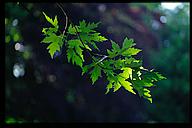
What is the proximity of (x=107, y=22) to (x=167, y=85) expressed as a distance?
3408mm

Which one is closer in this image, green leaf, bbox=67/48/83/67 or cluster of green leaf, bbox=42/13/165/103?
cluster of green leaf, bbox=42/13/165/103

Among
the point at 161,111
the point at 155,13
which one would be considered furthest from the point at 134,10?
the point at 161,111

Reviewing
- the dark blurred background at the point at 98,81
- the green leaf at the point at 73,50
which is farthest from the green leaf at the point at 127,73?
the dark blurred background at the point at 98,81

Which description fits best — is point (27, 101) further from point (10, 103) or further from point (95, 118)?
point (95, 118)

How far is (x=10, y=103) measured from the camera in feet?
38.2

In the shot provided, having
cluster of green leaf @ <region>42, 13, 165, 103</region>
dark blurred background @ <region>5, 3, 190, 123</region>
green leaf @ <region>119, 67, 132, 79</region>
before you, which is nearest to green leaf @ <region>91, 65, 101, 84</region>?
cluster of green leaf @ <region>42, 13, 165, 103</region>

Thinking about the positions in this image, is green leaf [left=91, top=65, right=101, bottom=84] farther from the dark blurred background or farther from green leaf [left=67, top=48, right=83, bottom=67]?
the dark blurred background

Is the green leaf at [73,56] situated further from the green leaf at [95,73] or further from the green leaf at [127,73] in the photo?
the green leaf at [127,73]

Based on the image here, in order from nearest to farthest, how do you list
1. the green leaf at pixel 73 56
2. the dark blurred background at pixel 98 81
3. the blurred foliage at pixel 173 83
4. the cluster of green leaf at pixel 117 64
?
the cluster of green leaf at pixel 117 64 < the green leaf at pixel 73 56 < the dark blurred background at pixel 98 81 < the blurred foliage at pixel 173 83

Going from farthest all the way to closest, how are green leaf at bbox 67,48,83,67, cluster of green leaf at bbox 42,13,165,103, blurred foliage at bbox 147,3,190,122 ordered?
blurred foliage at bbox 147,3,190,122 < green leaf at bbox 67,48,83,67 < cluster of green leaf at bbox 42,13,165,103

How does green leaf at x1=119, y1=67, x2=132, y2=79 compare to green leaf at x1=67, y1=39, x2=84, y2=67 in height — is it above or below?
below

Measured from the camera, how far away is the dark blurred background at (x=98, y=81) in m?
10.3

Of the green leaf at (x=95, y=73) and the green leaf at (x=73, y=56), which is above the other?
the green leaf at (x=73, y=56)

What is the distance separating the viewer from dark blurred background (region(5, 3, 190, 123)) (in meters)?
10.3
